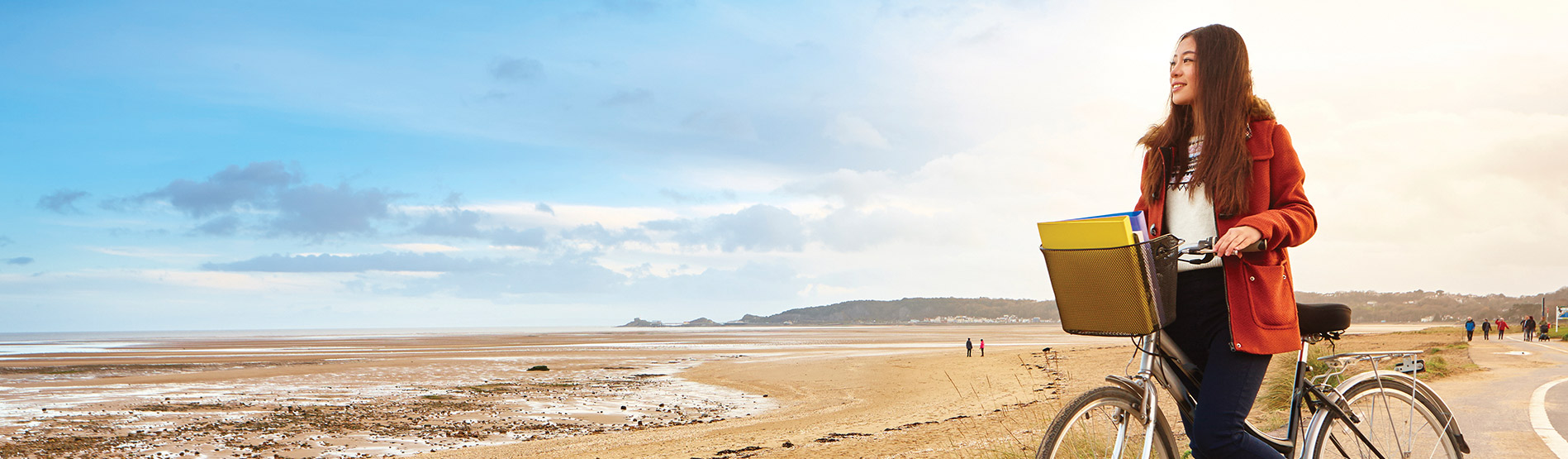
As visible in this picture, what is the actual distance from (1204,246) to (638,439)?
11636 mm

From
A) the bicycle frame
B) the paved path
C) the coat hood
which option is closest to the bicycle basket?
the bicycle frame

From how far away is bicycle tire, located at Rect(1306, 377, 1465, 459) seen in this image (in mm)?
3135

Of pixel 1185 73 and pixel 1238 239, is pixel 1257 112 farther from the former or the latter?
pixel 1238 239

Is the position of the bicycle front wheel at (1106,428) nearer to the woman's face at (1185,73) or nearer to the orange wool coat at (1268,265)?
the orange wool coat at (1268,265)

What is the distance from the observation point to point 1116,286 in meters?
2.40

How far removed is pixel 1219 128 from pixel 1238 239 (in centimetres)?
41

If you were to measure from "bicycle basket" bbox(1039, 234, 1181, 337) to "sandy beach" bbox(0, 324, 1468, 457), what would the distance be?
14.3ft

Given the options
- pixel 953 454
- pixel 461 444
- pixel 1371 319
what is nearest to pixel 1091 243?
pixel 953 454

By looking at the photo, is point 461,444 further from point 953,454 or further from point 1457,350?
point 1457,350

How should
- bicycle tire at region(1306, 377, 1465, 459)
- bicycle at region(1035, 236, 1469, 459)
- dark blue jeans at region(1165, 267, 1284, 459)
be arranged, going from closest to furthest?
bicycle at region(1035, 236, 1469, 459)
dark blue jeans at region(1165, 267, 1284, 459)
bicycle tire at region(1306, 377, 1465, 459)

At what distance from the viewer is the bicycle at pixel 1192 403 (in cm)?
245

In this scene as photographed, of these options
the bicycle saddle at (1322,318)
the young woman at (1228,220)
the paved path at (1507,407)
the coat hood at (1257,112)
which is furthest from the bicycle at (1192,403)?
the paved path at (1507,407)

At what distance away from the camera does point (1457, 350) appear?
2278cm

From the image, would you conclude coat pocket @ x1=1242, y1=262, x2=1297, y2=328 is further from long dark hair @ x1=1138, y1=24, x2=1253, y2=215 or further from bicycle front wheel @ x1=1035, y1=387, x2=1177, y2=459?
bicycle front wheel @ x1=1035, y1=387, x2=1177, y2=459
